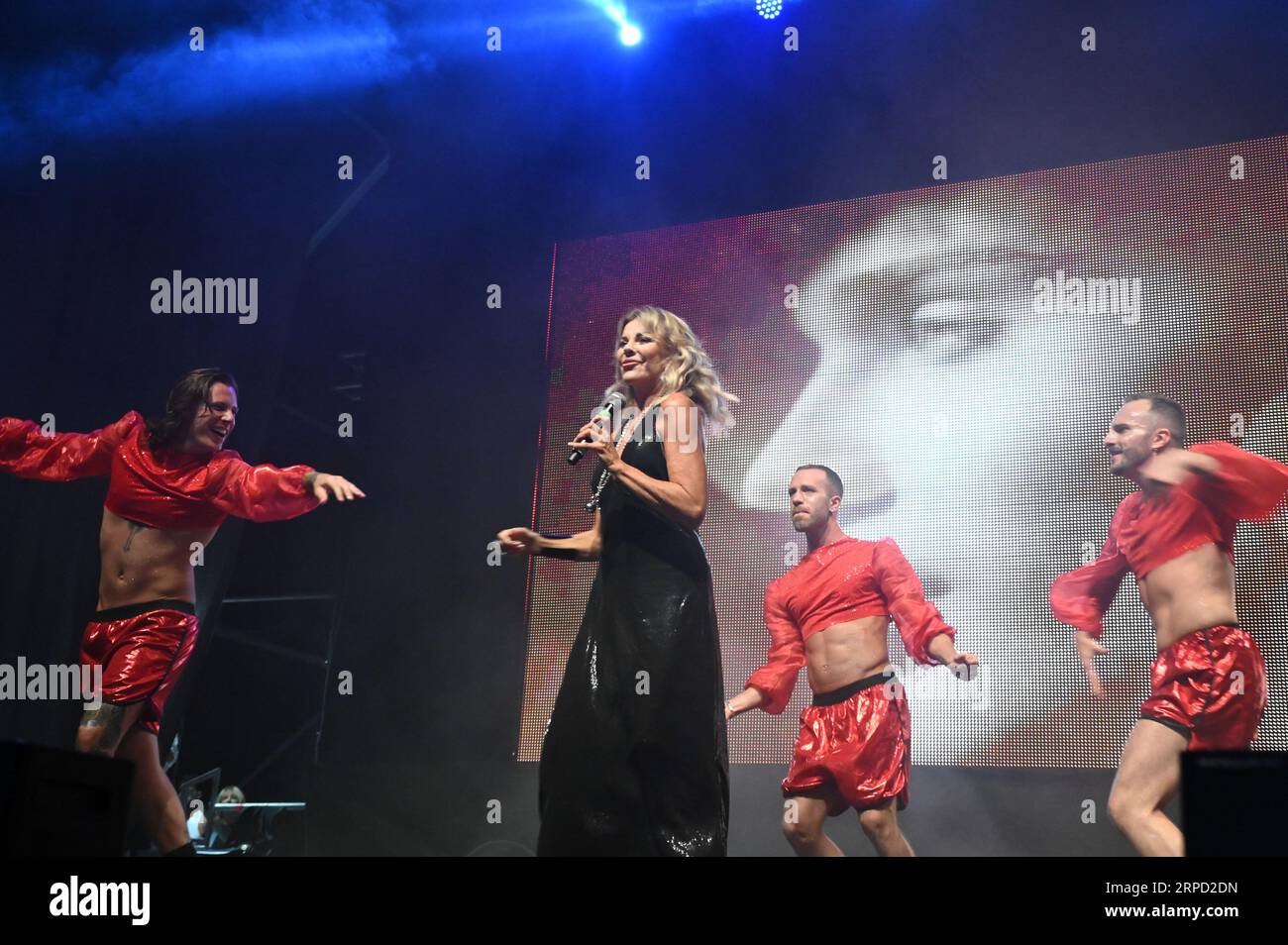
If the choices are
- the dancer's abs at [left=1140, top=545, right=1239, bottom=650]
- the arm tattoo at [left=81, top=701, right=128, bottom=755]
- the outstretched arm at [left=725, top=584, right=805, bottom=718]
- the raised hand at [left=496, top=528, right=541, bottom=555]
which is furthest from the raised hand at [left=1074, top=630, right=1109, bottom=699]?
the arm tattoo at [left=81, top=701, right=128, bottom=755]

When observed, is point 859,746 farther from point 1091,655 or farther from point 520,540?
point 520,540

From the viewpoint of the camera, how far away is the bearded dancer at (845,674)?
444 centimetres

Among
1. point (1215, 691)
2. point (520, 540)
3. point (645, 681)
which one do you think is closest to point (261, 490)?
point (520, 540)

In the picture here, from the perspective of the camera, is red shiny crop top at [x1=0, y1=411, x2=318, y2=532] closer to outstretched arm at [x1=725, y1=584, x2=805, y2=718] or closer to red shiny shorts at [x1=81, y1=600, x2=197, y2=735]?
red shiny shorts at [x1=81, y1=600, x2=197, y2=735]

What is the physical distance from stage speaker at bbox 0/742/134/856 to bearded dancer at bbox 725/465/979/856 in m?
3.23

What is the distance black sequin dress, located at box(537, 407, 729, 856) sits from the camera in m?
2.90

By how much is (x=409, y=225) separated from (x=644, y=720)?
4207 mm

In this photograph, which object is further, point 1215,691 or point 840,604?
point 840,604

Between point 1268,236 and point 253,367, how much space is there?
188 inches

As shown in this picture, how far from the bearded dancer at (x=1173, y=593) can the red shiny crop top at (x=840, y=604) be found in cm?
65

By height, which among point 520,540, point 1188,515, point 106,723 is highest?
point 1188,515

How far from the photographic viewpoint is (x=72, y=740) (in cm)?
469

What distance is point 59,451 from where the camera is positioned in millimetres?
4691
